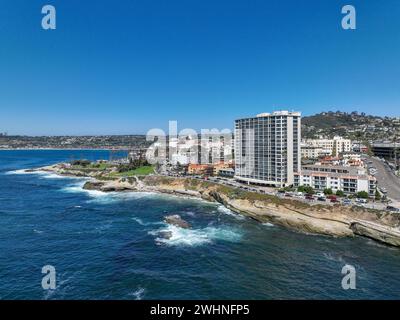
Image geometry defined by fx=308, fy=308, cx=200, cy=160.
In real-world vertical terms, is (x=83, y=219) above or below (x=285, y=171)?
below

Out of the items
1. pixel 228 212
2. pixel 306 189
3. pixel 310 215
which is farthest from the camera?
pixel 306 189

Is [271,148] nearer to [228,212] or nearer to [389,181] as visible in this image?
[228,212]

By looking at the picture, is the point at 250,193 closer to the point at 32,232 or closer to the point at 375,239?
the point at 375,239

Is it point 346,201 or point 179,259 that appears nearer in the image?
point 179,259

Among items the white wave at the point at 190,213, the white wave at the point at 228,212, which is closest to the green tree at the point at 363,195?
the white wave at the point at 228,212

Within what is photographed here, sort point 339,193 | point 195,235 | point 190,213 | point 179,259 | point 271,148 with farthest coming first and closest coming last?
point 271,148 < point 339,193 < point 190,213 < point 195,235 < point 179,259

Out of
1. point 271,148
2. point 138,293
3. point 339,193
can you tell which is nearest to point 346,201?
point 339,193
